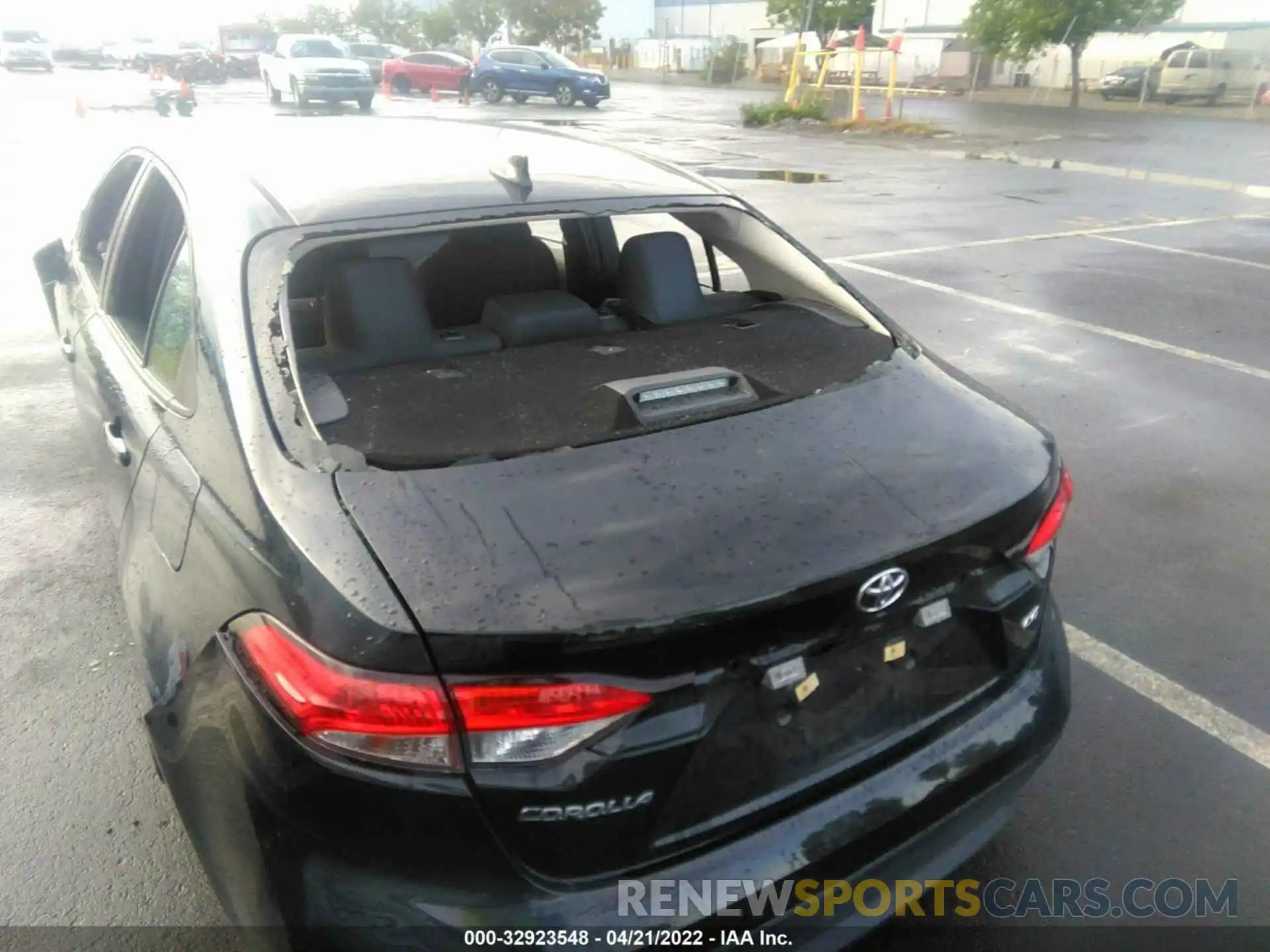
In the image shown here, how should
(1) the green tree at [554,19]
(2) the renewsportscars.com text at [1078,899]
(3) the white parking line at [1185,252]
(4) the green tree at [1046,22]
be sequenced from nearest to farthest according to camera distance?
(2) the renewsportscars.com text at [1078,899] → (3) the white parking line at [1185,252] → (4) the green tree at [1046,22] → (1) the green tree at [554,19]

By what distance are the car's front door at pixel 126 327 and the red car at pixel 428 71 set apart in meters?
33.3

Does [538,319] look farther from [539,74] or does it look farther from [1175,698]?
[539,74]

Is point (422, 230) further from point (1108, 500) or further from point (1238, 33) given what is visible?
point (1238, 33)

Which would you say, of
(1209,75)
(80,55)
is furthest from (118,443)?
(80,55)

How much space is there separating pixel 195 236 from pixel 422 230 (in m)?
0.54

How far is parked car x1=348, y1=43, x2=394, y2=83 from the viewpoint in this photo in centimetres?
3703

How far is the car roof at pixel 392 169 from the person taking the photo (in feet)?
7.84

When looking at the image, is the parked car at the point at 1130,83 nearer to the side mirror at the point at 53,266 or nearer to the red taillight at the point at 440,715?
the side mirror at the point at 53,266

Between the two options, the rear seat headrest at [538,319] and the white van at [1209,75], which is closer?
the rear seat headrest at [538,319]

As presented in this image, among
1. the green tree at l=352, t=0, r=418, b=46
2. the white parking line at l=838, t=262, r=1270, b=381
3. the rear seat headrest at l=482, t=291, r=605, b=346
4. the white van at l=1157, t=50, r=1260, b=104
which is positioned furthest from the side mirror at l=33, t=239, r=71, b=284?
the green tree at l=352, t=0, r=418, b=46

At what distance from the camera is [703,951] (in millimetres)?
1654

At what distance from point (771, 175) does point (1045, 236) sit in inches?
228

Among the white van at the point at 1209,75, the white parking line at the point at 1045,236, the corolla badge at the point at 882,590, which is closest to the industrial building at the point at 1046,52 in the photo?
the white van at the point at 1209,75

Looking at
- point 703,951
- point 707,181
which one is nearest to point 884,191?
point 707,181
